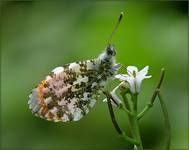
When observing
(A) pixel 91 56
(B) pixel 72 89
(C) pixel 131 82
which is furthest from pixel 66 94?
(A) pixel 91 56

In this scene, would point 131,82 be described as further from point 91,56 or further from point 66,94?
point 91,56

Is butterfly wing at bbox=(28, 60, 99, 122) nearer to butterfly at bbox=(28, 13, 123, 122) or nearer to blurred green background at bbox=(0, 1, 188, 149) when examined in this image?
butterfly at bbox=(28, 13, 123, 122)

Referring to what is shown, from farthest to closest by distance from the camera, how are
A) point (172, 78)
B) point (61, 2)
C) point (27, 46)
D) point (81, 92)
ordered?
point (61, 2), point (27, 46), point (172, 78), point (81, 92)

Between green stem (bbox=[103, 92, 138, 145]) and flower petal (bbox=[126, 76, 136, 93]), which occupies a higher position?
flower petal (bbox=[126, 76, 136, 93])

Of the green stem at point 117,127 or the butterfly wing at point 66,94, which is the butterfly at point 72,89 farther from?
the green stem at point 117,127

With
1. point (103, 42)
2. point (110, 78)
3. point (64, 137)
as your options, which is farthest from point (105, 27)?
point (110, 78)

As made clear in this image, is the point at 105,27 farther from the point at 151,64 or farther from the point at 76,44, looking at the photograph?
the point at 151,64

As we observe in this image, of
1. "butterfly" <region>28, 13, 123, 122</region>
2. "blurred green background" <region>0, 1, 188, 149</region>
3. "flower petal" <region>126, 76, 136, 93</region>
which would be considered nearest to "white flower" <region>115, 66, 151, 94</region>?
"flower petal" <region>126, 76, 136, 93</region>
